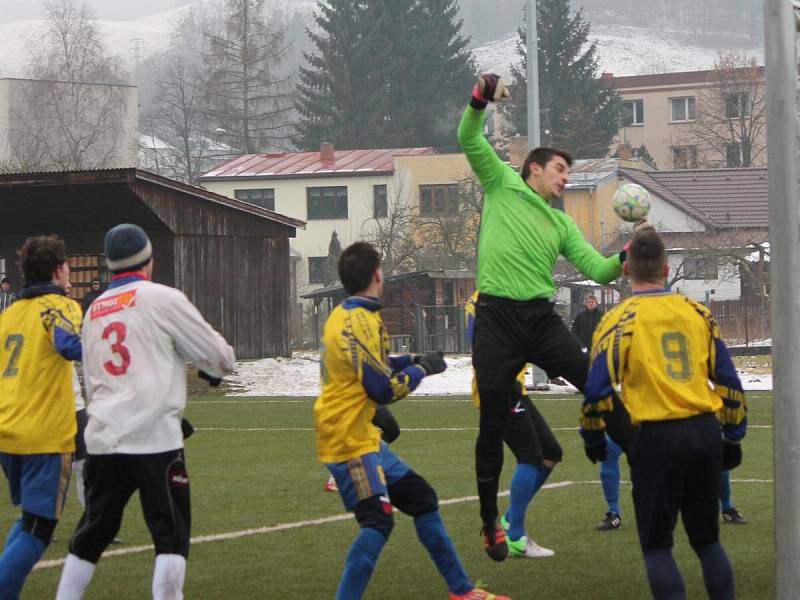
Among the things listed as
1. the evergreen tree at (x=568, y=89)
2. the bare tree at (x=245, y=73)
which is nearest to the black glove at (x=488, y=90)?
the evergreen tree at (x=568, y=89)

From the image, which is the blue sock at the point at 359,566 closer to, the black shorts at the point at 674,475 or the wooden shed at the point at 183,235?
the black shorts at the point at 674,475

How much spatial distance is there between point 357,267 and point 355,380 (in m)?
0.55

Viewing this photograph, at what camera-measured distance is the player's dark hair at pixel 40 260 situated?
791 centimetres

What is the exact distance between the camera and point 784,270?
6.88 meters

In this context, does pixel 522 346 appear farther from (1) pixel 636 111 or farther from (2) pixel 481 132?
(1) pixel 636 111

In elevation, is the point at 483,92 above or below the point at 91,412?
above

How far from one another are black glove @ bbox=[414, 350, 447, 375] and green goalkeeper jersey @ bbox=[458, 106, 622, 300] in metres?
→ 1.17

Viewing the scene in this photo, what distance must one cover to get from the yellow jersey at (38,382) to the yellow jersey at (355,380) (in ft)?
4.41

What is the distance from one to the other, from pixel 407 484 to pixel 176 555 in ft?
4.38

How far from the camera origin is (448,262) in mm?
61719

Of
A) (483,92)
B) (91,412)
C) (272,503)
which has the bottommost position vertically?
(272,503)

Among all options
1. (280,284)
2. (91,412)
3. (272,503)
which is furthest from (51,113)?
(91,412)

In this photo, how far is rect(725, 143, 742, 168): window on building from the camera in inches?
3725

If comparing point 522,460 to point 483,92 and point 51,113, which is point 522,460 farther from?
point 51,113
